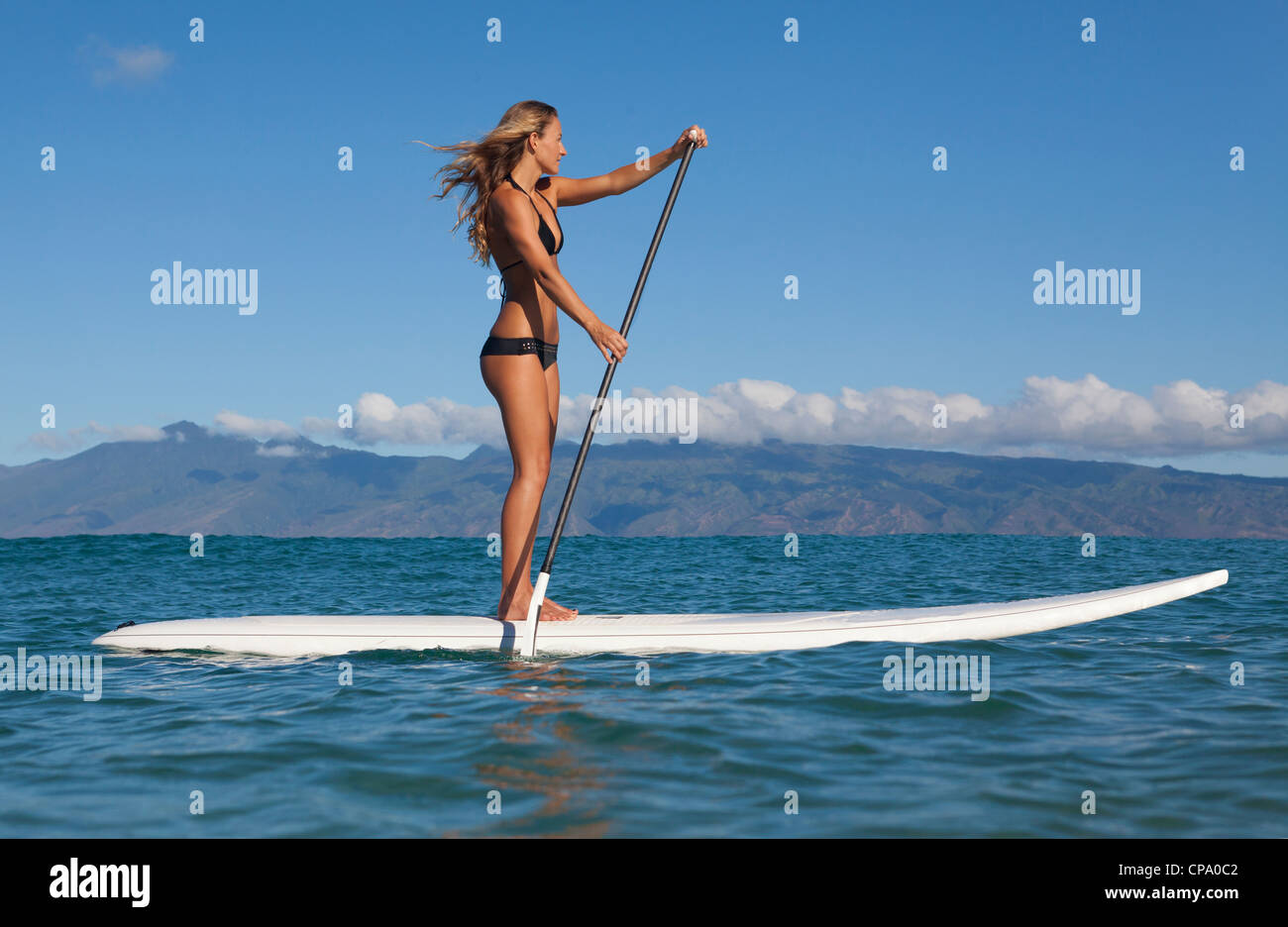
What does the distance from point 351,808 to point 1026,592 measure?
383 inches

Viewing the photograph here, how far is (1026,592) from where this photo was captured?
10.8 metres

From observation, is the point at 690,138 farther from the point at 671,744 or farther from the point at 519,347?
the point at 671,744

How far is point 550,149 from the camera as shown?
210 inches

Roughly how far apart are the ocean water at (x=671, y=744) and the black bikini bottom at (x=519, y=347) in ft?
5.69

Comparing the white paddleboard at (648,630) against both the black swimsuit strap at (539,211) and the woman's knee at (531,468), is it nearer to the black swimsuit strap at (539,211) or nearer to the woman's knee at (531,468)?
the woman's knee at (531,468)

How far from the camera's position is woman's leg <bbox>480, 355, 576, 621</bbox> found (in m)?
5.16

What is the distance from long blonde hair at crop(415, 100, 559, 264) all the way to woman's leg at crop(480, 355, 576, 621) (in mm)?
772

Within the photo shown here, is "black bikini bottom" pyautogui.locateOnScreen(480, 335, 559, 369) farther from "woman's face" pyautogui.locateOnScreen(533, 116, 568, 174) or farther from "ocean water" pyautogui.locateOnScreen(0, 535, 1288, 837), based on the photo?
"ocean water" pyautogui.locateOnScreen(0, 535, 1288, 837)

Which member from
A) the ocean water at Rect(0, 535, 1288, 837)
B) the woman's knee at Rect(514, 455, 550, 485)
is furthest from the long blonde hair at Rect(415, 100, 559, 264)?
the ocean water at Rect(0, 535, 1288, 837)

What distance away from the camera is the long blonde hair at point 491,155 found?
5.20 m

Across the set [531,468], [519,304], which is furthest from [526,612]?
[519,304]
